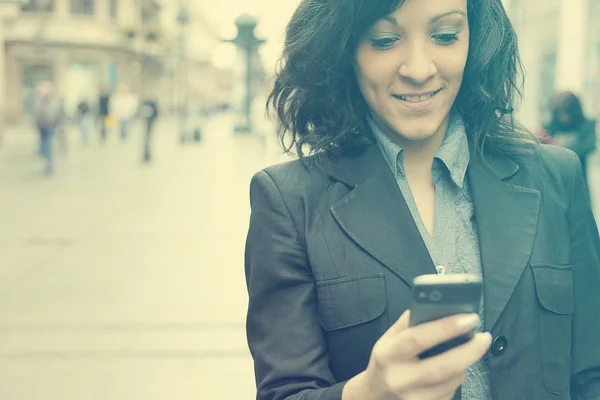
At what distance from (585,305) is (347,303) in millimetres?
509

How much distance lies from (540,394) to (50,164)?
1582 centimetres

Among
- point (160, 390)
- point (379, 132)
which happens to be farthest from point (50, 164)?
point (379, 132)

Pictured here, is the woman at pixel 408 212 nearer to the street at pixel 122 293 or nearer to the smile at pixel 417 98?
the smile at pixel 417 98

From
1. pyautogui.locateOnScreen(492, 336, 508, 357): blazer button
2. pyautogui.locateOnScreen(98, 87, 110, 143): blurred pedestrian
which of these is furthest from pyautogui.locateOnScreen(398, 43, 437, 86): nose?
pyautogui.locateOnScreen(98, 87, 110, 143): blurred pedestrian

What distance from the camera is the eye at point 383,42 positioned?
1.71 metres

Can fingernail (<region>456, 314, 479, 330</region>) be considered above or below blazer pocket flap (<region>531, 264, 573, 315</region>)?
above

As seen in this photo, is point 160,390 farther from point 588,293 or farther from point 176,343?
point 588,293

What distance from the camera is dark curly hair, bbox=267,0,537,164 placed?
1849mm

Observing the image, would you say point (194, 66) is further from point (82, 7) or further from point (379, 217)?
point (379, 217)

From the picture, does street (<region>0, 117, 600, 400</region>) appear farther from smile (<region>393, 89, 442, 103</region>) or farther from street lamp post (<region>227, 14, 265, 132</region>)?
street lamp post (<region>227, 14, 265, 132</region>)

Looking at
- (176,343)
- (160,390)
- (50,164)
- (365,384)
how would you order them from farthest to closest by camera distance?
1. (50,164)
2. (176,343)
3. (160,390)
4. (365,384)

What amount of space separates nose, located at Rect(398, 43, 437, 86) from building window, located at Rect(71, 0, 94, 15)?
45628 millimetres

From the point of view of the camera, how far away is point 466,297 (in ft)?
3.89

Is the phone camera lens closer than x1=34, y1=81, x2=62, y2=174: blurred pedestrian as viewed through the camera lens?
Yes
